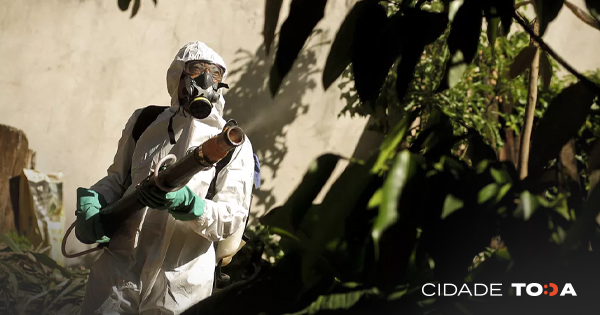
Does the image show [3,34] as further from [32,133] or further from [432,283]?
[432,283]

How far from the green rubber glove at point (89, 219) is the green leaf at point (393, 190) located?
111 cm

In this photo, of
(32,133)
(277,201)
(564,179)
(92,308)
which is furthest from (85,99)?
(564,179)

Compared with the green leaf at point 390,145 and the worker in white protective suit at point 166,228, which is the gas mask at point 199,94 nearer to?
the worker in white protective suit at point 166,228

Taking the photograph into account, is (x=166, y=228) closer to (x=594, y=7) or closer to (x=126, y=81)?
(x=594, y=7)

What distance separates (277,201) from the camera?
11.8 ft

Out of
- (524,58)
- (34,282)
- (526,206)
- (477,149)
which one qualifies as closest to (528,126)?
(524,58)

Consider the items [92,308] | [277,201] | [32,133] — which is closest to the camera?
[92,308]

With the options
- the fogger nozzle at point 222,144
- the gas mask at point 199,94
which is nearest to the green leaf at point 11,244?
the gas mask at point 199,94

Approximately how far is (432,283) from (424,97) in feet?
8.94

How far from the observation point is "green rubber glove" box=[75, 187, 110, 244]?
4.71 ft

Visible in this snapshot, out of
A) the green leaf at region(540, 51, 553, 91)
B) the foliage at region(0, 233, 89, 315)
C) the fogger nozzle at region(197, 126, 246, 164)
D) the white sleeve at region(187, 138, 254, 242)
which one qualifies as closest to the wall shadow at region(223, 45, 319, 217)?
the foliage at region(0, 233, 89, 315)

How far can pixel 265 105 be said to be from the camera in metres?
3.63

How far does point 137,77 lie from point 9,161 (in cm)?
69

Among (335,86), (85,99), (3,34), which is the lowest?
(335,86)
